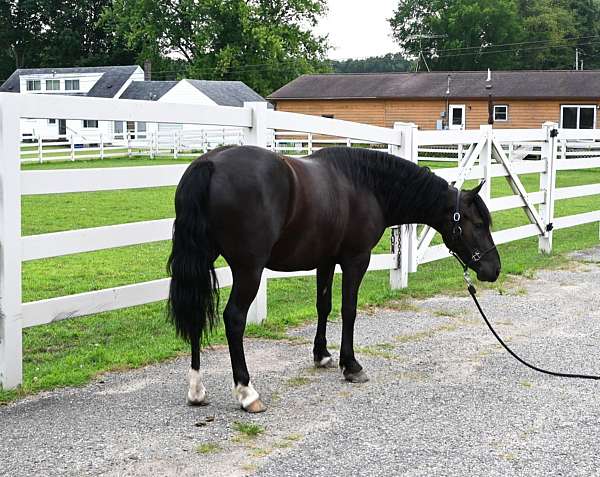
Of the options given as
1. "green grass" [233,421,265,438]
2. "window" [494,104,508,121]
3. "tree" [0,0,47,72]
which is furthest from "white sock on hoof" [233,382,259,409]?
"tree" [0,0,47,72]

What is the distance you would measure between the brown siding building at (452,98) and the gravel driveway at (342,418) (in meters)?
36.7

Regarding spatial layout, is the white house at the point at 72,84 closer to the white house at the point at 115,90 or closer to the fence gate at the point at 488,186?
the white house at the point at 115,90

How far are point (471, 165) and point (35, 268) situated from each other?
496cm

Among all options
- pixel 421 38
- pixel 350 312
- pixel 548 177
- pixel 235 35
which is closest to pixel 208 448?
pixel 350 312

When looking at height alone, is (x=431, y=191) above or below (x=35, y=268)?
above

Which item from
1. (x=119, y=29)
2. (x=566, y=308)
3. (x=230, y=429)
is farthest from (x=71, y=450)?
(x=119, y=29)

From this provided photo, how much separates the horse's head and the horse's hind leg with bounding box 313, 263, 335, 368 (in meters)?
0.86

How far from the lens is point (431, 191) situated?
5.43 m

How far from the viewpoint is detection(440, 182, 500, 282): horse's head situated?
5410 millimetres

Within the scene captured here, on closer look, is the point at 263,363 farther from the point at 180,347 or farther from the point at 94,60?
the point at 94,60

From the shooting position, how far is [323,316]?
5.39 m

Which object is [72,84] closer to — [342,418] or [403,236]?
[403,236]

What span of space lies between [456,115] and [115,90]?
909 inches

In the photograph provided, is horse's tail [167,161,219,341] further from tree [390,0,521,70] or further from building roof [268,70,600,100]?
tree [390,0,521,70]
